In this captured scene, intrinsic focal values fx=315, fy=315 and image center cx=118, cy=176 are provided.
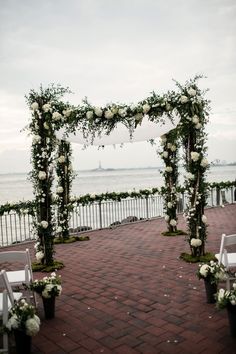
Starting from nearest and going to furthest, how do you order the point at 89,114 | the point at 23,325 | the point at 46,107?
the point at 23,325 → the point at 46,107 → the point at 89,114

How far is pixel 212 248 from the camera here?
7973 mm

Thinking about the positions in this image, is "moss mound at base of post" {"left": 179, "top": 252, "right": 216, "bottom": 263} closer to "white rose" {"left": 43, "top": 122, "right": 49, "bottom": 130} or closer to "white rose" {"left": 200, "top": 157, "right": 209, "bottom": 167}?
"white rose" {"left": 200, "top": 157, "right": 209, "bottom": 167}

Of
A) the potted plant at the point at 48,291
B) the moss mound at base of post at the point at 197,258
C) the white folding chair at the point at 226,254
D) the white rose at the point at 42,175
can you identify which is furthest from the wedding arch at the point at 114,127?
the potted plant at the point at 48,291

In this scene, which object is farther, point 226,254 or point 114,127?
point 114,127

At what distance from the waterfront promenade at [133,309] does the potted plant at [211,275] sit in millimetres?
202

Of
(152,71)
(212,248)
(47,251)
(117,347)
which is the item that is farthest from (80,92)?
(117,347)

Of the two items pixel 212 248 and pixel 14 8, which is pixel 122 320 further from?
pixel 14 8

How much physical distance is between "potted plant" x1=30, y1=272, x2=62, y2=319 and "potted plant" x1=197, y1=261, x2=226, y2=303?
2.01m

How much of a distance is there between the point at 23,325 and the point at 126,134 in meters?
5.39

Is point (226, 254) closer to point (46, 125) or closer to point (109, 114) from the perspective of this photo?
point (109, 114)

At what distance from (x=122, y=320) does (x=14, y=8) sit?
6110 mm

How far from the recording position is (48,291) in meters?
4.24

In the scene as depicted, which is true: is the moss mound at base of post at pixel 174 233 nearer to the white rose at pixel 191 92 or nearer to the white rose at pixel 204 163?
the white rose at pixel 204 163

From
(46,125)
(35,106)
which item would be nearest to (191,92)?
(46,125)
